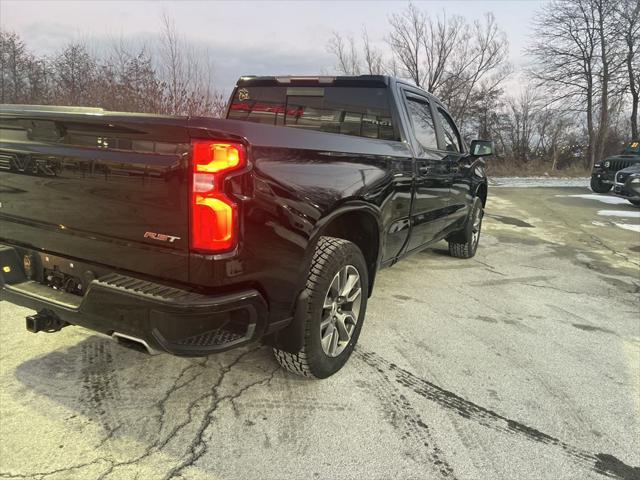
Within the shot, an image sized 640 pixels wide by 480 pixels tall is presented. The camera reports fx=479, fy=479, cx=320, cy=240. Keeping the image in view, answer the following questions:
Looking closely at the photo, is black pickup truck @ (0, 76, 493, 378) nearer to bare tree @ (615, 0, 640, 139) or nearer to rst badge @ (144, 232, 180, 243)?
rst badge @ (144, 232, 180, 243)

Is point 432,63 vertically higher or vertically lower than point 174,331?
higher

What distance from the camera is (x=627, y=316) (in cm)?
462

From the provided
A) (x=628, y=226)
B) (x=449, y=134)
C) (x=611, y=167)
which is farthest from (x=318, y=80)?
(x=611, y=167)

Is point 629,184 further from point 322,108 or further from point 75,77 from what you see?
point 75,77

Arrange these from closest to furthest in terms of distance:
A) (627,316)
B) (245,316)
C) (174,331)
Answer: (174,331)
(245,316)
(627,316)

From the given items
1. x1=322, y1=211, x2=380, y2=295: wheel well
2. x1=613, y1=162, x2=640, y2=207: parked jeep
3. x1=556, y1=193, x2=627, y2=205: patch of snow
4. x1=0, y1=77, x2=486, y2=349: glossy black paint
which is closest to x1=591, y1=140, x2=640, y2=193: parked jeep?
x1=556, y1=193, x2=627, y2=205: patch of snow

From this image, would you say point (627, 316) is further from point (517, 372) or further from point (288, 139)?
point (288, 139)

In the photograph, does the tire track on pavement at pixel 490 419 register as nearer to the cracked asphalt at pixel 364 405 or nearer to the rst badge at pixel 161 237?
the cracked asphalt at pixel 364 405

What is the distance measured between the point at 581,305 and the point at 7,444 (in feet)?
16.1

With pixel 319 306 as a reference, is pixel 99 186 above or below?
above

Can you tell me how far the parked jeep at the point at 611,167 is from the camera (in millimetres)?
14721

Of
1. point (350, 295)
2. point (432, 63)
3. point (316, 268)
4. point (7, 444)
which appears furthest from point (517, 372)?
point (432, 63)

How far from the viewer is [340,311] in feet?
10.1

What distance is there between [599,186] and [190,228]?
1698 cm
